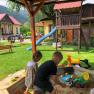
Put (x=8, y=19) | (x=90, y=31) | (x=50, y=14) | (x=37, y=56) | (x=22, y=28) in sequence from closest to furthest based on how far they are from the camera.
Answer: (x=37, y=56), (x=90, y=31), (x=50, y=14), (x=8, y=19), (x=22, y=28)

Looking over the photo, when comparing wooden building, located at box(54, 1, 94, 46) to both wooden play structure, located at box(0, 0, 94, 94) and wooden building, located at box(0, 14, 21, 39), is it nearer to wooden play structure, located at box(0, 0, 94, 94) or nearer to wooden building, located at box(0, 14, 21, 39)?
wooden play structure, located at box(0, 0, 94, 94)

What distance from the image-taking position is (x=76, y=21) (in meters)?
24.3

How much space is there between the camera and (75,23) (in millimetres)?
24625

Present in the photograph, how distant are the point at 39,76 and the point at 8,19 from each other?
55254mm

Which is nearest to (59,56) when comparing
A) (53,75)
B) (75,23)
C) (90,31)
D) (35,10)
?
(53,75)

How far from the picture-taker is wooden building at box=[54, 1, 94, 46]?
24591 millimetres

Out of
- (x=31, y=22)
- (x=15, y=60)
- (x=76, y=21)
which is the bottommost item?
(x=15, y=60)

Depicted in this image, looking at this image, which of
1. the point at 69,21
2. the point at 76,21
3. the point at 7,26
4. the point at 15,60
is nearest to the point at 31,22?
the point at 15,60

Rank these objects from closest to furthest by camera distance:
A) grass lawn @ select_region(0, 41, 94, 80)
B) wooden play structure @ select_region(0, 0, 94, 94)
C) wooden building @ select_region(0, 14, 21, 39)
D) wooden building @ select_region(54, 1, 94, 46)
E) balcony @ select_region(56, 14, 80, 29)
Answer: wooden play structure @ select_region(0, 0, 94, 94)
grass lawn @ select_region(0, 41, 94, 80)
balcony @ select_region(56, 14, 80, 29)
wooden building @ select_region(54, 1, 94, 46)
wooden building @ select_region(0, 14, 21, 39)

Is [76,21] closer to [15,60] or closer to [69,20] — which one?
[69,20]

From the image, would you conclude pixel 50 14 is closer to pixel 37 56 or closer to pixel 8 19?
pixel 8 19

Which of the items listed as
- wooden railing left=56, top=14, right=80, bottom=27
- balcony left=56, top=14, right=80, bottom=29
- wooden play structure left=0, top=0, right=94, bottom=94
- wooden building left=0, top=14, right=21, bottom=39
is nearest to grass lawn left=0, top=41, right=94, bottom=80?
wooden play structure left=0, top=0, right=94, bottom=94

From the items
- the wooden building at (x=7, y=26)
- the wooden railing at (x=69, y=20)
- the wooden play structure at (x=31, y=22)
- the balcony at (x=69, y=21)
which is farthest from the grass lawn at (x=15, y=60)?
the wooden building at (x=7, y=26)

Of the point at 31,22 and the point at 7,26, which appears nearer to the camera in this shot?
the point at 31,22
